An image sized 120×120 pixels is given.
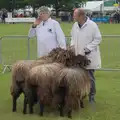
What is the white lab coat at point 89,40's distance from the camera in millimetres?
7750

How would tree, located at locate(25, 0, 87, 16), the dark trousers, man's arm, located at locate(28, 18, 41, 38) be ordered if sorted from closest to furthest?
the dark trousers
man's arm, located at locate(28, 18, 41, 38)
tree, located at locate(25, 0, 87, 16)

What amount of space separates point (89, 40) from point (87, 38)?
0.06 metres

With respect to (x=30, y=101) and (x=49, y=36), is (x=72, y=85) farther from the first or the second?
(x=49, y=36)

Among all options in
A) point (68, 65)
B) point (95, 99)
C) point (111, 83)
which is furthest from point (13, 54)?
point (68, 65)

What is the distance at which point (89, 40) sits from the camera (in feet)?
25.6

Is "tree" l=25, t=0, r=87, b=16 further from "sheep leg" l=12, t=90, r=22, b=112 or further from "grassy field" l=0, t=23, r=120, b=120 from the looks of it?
"sheep leg" l=12, t=90, r=22, b=112

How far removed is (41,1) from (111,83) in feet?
198

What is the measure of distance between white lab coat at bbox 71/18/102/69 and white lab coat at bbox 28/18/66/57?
0.36m

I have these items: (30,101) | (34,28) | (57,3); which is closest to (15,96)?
(30,101)

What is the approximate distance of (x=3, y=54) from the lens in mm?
15211

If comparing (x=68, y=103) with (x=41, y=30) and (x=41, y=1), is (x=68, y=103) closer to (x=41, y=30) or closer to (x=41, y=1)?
(x=41, y=30)

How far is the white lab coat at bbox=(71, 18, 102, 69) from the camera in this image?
7.75m

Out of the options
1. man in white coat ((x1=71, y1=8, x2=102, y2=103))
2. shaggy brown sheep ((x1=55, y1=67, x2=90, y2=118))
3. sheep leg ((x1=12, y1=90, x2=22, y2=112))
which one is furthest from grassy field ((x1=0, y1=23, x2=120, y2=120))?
man in white coat ((x1=71, y1=8, x2=102, y2=103))

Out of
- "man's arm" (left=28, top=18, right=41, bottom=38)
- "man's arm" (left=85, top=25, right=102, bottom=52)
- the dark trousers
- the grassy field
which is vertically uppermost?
"man's arm" (left=28, top=18, right=41, bottom=38)
